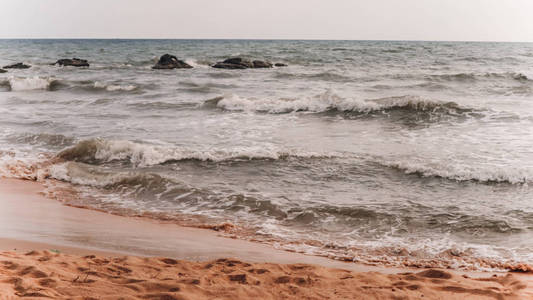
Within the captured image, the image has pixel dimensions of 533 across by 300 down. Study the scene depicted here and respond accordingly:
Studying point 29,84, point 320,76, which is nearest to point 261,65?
point 320,76

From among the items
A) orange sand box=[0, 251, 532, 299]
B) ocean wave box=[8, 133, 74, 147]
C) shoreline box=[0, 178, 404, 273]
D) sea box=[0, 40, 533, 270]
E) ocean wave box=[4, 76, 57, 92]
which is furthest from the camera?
ocean wave box=[4, 76, 57, 92]

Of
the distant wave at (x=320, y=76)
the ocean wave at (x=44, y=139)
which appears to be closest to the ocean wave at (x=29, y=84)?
the distant wave at (x=320, y=76)

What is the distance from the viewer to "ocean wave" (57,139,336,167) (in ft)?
33.4

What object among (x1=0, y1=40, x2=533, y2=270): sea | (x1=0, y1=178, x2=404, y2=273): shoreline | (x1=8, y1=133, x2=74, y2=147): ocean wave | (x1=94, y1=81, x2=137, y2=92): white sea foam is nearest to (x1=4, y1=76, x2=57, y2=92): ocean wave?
(x1=94, y1=81, x2=137, y2=92): white sea foam

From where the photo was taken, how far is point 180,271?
460 cm

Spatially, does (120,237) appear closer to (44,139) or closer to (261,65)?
(44,139)

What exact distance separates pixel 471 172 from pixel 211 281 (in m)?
6.26

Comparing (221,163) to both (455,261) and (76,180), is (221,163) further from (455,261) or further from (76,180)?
(455,261)

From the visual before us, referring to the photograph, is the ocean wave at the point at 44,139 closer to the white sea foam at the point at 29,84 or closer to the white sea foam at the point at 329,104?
the white sea foam at the point at 329,104

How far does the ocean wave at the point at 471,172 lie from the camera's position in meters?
8.42

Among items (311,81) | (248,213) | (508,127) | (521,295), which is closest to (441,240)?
(521,295)

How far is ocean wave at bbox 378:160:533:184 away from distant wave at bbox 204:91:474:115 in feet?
24.0

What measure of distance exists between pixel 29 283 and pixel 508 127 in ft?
42.9

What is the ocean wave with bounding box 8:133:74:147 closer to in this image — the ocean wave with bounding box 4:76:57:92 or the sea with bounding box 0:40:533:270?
the sea with bounding box 0:40:533:270
